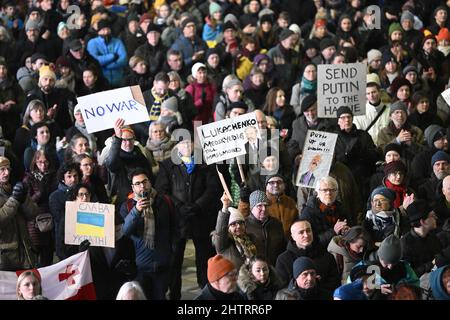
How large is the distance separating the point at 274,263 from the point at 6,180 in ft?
9.20

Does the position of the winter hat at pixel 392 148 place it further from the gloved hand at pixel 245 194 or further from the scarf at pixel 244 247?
the scarf at pixel 244 247

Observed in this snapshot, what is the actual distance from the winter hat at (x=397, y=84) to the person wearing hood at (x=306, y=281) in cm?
664

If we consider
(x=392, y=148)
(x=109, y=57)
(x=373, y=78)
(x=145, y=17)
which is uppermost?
(x=145, y=17)

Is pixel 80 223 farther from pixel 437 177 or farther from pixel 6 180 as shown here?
pixel 437 177

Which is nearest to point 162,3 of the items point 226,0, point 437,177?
point 226,0

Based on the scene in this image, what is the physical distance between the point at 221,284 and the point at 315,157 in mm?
4055

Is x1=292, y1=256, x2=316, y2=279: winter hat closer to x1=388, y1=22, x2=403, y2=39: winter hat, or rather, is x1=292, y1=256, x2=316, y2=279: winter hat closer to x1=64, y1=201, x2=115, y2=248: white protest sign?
x1=64, y1=201, x2=115, y2=248: white protest sign

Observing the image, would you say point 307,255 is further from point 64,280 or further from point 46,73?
point 46,73

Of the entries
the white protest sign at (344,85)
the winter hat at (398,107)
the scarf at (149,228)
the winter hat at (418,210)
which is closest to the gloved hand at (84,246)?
the scarf at (149,228)

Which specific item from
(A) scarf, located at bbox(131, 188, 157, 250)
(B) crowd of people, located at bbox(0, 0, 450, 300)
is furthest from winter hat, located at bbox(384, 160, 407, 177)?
(A) scarf, located at bbox(131, 188, 157, 250)

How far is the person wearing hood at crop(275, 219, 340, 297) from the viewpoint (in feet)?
41.0

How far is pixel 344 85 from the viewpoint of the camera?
55.3 ft

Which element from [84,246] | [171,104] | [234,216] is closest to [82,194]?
[84,246]

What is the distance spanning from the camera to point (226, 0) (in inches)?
901
